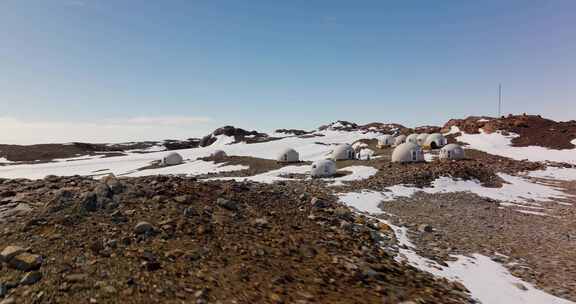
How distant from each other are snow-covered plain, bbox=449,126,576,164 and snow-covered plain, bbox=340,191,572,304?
44686mm

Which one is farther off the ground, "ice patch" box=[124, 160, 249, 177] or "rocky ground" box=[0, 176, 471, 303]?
"rocky ground" box=[0, 176, 471, 303]

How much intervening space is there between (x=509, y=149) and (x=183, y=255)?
6050 cm

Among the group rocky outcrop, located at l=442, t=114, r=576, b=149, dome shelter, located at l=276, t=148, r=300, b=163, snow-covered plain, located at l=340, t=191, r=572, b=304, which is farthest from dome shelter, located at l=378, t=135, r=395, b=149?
snow-covered plain, located at l=340, t=191, r=572, b=304

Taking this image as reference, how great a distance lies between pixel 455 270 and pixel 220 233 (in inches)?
317

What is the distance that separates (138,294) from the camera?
20.7ft

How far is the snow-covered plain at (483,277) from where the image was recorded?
9096 millimetres

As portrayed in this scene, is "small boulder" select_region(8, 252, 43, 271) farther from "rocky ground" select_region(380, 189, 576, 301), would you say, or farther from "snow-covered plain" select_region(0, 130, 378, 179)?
"snow-covered plain" select_region(0, 130, 378, 179)

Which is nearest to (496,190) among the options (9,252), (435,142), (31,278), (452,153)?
(452,153)

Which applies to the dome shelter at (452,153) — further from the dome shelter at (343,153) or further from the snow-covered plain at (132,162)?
the snow-covered plain at (132,162)

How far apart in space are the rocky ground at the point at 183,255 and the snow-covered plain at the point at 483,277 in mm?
672

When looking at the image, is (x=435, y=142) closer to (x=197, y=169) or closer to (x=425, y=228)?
(x=197, y=169)

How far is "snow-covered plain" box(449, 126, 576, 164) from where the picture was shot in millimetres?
46438

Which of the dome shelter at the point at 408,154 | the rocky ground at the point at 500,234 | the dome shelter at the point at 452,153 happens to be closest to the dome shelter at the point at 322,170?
the rocky ground at the point at 500,234

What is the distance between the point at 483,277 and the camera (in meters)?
10.4
